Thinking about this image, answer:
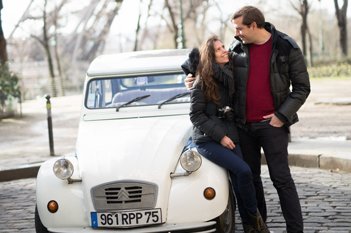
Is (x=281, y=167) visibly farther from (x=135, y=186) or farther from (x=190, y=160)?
(x=135, y=186)

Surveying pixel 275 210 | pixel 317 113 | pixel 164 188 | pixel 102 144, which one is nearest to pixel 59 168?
pixel 102 144

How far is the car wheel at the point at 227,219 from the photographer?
506 cm

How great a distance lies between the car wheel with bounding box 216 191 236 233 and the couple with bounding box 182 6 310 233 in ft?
0.28

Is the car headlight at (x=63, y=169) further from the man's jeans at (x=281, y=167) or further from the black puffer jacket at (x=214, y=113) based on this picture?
the man's jeans at (x=281, y=167)

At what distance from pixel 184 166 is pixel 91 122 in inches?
58.7

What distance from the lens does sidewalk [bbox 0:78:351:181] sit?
9477mm

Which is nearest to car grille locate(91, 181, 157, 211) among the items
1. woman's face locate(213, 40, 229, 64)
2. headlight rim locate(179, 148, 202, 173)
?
headlight rim locate(179, 148, 202, 173)

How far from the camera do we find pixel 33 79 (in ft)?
181

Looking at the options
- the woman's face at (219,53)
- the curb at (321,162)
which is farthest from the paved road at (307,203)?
the woman's face at (219,53)

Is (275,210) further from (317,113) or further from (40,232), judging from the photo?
(317,113)

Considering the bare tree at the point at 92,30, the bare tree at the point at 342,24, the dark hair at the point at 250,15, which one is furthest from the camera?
the bare tree at the point at 92,30

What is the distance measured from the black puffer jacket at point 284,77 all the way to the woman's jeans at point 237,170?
0.33 meters

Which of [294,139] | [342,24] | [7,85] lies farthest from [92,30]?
[294,139]

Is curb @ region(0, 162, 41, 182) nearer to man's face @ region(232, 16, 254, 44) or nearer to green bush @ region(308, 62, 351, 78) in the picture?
man's face @ region(232, 16, 254, 44)
